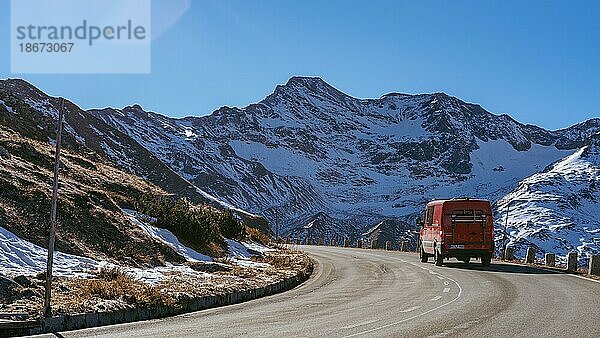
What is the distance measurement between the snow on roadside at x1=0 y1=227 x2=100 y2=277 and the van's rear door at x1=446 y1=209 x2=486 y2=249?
14726mm

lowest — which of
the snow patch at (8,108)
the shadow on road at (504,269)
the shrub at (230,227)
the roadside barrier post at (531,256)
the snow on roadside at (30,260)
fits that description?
the shadow on road at (504,269)

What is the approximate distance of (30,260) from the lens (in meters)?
15.6

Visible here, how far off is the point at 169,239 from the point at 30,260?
749 cm

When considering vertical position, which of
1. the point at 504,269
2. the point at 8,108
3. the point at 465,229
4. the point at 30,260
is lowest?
the point at 504,269

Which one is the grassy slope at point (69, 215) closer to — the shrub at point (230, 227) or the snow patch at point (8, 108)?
the shrub at point (230, 227)

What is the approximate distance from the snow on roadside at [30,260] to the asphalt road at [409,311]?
3.51 m

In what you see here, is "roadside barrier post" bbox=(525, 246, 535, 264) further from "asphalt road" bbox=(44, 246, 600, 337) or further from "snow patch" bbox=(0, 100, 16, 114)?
"snow patch" bbox=(0, 100, 16, 114)

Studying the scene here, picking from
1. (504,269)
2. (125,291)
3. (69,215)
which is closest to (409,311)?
(125,291)

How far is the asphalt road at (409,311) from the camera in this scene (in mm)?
11523

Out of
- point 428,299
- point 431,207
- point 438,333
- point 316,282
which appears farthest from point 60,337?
point 431,207

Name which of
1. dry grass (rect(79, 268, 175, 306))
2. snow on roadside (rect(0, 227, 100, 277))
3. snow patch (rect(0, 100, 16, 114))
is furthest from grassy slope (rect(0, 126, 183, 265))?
snow patch (rect(0, 100, 16, 114))

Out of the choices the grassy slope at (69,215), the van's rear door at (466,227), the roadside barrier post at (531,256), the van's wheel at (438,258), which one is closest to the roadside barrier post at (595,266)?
the van's rear door at (466,227)

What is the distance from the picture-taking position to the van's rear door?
89.1ft

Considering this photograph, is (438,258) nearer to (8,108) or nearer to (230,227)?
(230,227)
